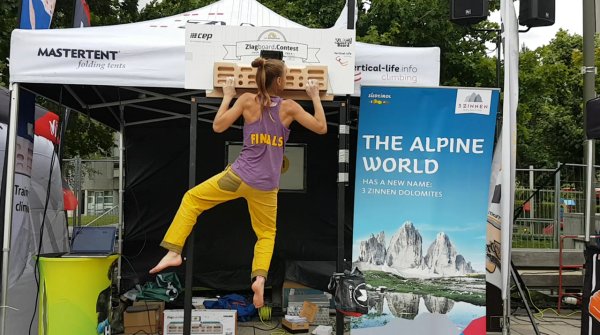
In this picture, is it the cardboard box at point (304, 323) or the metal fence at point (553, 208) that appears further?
the metal fence at point (553, 208)

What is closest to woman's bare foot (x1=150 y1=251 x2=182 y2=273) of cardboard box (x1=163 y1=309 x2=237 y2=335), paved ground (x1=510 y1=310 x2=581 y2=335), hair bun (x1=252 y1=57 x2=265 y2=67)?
hair bun (x1=252 y1=57 x2=265 y2=67)

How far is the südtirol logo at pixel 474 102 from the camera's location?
14.8 ft

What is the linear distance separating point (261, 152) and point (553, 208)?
22.3 ft

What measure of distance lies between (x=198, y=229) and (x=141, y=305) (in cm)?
146

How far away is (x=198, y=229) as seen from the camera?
735cm

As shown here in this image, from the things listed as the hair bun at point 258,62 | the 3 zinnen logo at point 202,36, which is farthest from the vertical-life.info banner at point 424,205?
the 3 zinnen logo at point 202,36

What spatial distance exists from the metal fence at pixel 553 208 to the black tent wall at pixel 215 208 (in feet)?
11.0

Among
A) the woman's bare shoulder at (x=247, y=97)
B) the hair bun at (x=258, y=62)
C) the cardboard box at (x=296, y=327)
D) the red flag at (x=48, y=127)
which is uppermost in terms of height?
the hair bun at (x=258, y=62)

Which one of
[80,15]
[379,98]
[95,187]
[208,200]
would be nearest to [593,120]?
[379,98]

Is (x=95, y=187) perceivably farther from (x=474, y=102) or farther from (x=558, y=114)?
(x=558, y=114)

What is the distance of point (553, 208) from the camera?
9031 millimetres

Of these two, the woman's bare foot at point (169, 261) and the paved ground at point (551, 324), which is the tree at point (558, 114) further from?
the woman's bare foot at point (169, 261)

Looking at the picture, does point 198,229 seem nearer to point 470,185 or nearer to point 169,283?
point 169,283

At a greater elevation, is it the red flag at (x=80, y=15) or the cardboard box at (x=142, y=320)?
the red flag at (x=80, y=15)
